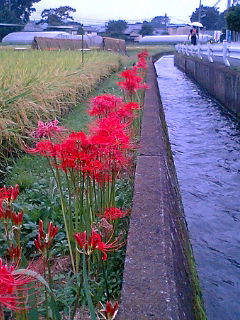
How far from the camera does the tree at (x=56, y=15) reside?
7500 cm

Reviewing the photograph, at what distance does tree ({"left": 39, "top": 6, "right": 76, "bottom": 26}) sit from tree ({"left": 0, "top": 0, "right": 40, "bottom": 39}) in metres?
11.5

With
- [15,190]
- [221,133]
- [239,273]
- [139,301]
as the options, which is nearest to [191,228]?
[239,273]

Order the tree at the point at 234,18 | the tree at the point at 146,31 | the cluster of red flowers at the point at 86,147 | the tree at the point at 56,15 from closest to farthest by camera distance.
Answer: the cluster of red flowers at the point at 86,147, the tree at the point at 234,18, the tree at the point at 56,15, the tree at the point at 146,31

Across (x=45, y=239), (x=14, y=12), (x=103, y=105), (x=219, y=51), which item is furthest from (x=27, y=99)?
(x=14, y=12)

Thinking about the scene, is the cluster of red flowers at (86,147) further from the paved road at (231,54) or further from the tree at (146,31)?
the tree at (146,31)

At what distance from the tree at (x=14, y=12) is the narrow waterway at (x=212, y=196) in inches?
1819

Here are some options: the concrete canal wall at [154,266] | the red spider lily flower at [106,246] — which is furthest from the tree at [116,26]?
the red spider lily flower at [106,246]

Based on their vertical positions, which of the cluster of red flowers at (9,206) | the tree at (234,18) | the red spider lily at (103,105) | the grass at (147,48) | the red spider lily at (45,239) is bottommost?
the red spider lily at (45,239)

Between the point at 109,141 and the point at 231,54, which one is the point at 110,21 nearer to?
the point at 231,54

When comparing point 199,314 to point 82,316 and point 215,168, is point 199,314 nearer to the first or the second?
point 82,316

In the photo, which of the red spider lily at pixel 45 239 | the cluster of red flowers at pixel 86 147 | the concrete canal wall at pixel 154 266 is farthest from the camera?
the cluster of red flowers at pixel 86 147

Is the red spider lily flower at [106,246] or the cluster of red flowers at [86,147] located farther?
the cluster of red flowers at [86,147]

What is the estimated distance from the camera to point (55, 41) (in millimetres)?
27406

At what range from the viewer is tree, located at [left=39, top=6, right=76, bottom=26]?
2953 inches
